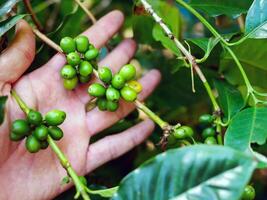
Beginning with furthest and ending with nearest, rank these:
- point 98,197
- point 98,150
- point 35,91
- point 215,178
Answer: point 98,150 → point 35,91 → point 98,197 → point 215,178

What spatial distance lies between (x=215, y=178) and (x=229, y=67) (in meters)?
0.85

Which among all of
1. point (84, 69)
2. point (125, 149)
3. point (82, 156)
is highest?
point (84, 69)

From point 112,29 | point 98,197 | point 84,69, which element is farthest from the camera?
point 112,29

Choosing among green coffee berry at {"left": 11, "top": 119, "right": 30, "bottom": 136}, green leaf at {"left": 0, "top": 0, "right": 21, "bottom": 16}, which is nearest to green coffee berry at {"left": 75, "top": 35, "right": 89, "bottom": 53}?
green leaf at {"left": 0, "top": 0, "right": 21, "bottom": 16}

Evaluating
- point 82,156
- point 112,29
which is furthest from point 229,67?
point 82,156

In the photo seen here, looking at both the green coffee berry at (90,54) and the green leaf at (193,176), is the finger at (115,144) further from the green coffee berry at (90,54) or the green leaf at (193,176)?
the green leaf at (193,176)

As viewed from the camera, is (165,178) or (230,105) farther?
(230,105)

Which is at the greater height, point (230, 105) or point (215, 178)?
point (215, 178)

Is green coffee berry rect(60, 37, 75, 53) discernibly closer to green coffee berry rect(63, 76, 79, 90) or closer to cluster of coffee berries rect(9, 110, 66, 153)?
green coffee berry rect(63, 76, 79, 90)

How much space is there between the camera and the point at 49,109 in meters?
1.61

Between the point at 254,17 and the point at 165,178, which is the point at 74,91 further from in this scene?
the point at 165,178

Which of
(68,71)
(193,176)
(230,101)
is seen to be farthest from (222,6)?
(193,176)

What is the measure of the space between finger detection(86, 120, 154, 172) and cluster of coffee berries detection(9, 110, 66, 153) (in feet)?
1.35

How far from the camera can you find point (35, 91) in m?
1.57
